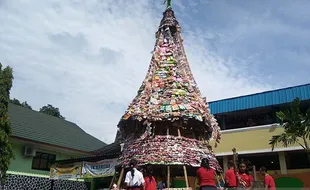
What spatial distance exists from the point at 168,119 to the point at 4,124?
30.3ft

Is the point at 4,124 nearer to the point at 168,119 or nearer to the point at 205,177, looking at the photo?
the point at 168,119

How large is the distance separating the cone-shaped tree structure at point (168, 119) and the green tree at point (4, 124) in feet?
21.2

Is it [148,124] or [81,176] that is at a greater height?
[148,124]

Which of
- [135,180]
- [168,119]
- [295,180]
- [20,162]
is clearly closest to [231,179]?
[135,180]

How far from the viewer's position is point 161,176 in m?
13.1

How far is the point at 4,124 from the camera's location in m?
16.2

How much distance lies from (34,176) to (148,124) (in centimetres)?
1149

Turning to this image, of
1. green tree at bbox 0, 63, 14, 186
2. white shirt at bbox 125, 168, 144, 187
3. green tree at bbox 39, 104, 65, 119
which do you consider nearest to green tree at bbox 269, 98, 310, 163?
white shirt at bbox 125, 168, 144, 187

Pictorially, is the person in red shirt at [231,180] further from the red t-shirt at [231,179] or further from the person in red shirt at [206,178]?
the person in red shirt at [206,178]

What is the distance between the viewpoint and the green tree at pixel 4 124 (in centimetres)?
1575

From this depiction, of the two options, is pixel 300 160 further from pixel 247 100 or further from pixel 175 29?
pixel 175 29

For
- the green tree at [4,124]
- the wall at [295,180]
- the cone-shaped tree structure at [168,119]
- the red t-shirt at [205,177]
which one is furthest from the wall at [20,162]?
the red t-shirt at [205,177]

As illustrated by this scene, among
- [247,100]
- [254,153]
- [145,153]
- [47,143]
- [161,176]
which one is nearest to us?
[145,153]

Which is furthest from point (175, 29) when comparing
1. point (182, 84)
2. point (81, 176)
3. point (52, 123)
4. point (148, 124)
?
point (52, 123)
